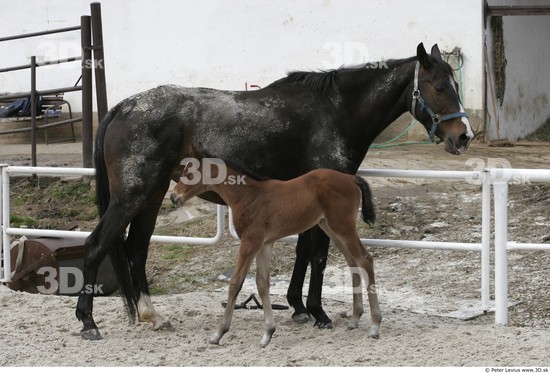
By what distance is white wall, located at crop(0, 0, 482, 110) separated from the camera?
13695mm

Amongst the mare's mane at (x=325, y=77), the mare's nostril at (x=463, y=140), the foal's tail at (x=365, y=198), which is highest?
the mare's mane at (x=325, y=77)

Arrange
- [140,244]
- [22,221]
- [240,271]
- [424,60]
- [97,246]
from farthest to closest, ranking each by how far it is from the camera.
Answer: [22,221] < [140,244] < [97,246] < [424,60] < [240,271]

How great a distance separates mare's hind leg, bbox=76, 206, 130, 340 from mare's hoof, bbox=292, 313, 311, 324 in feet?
4.28

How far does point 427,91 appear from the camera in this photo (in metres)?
6.53

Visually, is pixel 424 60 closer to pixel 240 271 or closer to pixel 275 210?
pixel 275 210

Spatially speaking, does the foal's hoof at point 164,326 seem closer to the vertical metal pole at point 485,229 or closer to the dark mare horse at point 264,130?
the dark mare horse at point 264,130

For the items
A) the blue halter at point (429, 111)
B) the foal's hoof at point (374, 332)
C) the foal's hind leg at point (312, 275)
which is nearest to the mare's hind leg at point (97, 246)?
the foal's hind leg at point (312, 275)

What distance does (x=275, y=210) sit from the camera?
6152 mm

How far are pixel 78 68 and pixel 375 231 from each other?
7.31m

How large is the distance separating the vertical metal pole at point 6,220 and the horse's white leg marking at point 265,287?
284 centimetres

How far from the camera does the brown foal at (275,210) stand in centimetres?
611

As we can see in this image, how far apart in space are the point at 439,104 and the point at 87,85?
547 cm

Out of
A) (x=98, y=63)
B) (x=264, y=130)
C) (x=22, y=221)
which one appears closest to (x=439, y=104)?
(x=264, y=130)

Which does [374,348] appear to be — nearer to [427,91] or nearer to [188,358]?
[188,358]
